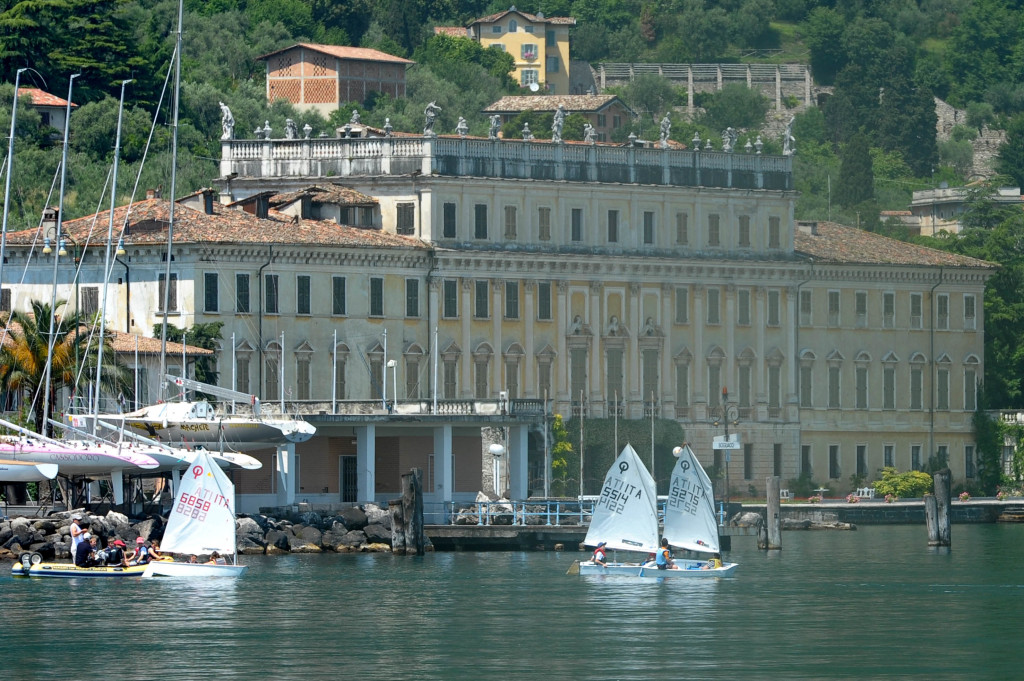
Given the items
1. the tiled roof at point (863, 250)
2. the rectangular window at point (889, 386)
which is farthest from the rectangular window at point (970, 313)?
the rectangular window at point (889, 386)

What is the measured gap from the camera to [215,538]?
267 ft

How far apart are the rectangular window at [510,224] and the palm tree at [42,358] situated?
2246cm

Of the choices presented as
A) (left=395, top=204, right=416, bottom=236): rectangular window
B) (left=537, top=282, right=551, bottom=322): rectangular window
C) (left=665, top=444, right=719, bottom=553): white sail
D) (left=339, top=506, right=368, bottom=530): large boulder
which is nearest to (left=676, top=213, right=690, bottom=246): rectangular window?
(left=537, top=282, right=551, bottom=322): rectangular window

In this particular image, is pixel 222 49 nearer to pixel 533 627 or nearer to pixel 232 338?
pixel 232 338

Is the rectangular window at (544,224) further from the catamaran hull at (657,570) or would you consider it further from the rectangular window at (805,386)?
the catamaran hull at (657,570)

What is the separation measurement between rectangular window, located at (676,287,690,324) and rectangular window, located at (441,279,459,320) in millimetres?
10423

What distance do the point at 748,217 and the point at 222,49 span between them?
59352 millimetres

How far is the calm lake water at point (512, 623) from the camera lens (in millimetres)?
61844

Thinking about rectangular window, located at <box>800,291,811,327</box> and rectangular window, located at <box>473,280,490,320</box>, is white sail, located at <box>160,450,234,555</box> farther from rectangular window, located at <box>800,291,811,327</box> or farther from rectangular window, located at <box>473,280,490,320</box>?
rectangular window, located at <box>800,291,811,327</box>

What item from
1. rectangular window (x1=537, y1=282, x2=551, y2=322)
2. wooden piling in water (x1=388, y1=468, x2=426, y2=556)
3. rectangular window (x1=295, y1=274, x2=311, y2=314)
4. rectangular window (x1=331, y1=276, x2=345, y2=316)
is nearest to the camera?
wooden piling in water (x1=388, y1=468, x2=426, y2=556)

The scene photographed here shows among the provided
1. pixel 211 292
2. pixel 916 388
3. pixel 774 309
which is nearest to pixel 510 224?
pixel 774 309

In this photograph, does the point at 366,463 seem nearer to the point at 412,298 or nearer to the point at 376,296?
the point at 376,296

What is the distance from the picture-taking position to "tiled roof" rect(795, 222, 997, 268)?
411 ft

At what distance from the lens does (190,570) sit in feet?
265
